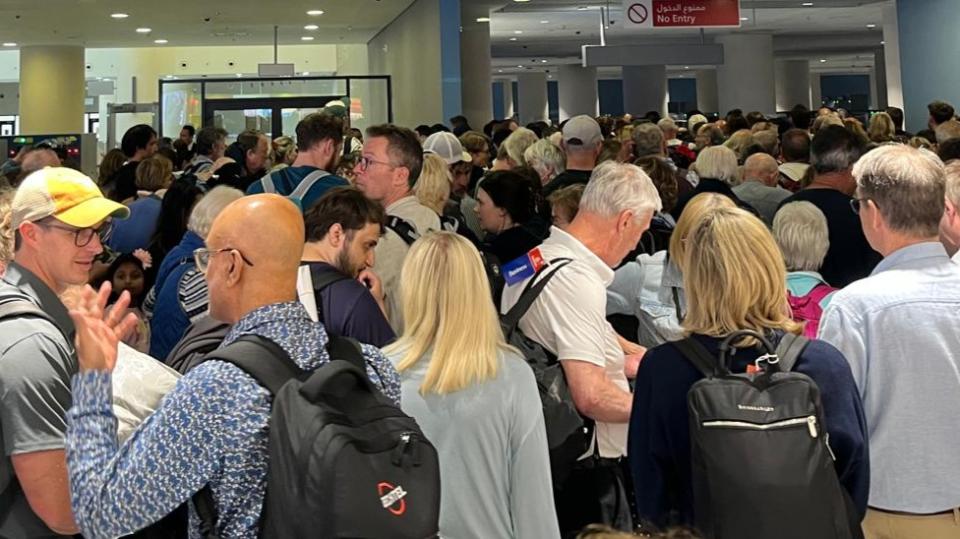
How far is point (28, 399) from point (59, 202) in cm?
53

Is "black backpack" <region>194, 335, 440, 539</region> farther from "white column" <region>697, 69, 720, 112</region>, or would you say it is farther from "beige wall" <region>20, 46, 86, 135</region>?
"white column" <region>697, 69, 720, 112</region>

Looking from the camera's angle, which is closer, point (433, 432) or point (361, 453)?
point (361, 453)

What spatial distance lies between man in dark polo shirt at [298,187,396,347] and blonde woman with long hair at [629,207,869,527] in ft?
3.01

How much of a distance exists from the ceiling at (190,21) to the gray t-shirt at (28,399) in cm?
1294

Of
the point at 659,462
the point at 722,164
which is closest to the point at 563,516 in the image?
the point at 659,462

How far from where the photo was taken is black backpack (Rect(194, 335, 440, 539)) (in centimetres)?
184

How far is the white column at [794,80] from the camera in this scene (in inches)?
1369

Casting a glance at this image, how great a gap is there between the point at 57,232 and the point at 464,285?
0.93 m

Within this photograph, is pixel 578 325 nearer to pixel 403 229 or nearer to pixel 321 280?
pixel 321 280

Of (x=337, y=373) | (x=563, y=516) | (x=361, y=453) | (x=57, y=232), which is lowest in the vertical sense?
(x=563, y=516)

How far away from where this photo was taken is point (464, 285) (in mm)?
2703

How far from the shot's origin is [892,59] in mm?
17266

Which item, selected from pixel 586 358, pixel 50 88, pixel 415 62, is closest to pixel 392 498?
pixel 586 358

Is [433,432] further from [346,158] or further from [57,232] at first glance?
[346,158]
